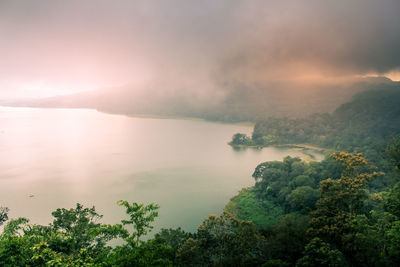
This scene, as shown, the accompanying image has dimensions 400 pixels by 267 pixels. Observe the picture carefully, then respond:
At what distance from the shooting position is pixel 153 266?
520 centimetres

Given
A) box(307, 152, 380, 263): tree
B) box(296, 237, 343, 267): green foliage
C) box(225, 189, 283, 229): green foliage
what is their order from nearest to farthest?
box(296, 237, 343, 267): green foliage → box(307, 152, 380, 263): tree → box(225, 189, 283, 229): green foliage

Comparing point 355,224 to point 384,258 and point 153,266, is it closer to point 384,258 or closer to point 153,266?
point 384,258

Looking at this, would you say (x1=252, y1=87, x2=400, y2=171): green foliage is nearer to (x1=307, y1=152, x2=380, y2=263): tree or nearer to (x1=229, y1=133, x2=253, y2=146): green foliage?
(x1=229, y1=133, x2=253, y2=146): green foliage

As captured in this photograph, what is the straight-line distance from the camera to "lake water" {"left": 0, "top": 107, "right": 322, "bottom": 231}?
1574cm

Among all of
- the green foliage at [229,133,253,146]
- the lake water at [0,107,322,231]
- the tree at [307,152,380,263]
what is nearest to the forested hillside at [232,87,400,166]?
the green foliage at [229,133,253,146]

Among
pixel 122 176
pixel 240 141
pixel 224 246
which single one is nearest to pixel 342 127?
pixel 240 141

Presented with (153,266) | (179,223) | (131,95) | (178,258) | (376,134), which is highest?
(131,95)

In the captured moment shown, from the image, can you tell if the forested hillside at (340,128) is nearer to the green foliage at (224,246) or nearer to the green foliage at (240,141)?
the green foliage at (240,141)

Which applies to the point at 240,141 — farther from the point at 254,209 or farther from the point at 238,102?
the point at 238,102

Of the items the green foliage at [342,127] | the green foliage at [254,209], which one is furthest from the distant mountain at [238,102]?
the green foliage at [254,209]

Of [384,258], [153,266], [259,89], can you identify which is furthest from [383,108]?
[259,89]

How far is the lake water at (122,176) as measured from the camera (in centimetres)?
1574

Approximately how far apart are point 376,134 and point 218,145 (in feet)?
81.4

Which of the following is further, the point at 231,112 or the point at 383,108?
the point at 231,112
